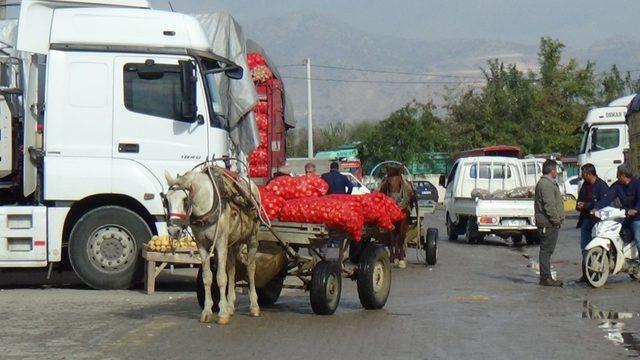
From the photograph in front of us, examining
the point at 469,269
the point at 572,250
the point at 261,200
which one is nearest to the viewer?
the point at 261,200

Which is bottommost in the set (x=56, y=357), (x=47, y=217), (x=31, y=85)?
(x=56, y=357)

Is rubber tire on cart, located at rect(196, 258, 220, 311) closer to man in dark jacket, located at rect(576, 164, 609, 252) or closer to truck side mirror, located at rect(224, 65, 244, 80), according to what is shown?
truck side mirror, located at rect(224, 65, 244, 80)

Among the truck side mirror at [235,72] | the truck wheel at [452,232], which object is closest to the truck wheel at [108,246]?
the truck side mirror at [235,72]

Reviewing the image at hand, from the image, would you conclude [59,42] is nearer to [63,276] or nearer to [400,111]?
[63,276]

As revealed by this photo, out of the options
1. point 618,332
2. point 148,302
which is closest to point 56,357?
point 148,302

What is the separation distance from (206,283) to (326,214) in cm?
159

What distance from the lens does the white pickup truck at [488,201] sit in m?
28.5

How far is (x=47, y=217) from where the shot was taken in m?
16.7

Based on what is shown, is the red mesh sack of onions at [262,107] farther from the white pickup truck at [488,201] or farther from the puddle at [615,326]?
the white pickup truck at [488,201]

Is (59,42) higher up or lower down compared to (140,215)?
higher up

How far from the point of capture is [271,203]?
13383mm

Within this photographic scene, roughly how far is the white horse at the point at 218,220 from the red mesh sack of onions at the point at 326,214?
53 cm

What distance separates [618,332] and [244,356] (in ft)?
14.2

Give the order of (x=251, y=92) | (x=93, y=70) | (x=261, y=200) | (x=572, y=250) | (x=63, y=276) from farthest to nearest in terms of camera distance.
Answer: (x=572, y=250) → (x=63, y=276) → (x=251, y=92) → (x=93, y=70) → (x=261, y=200)
